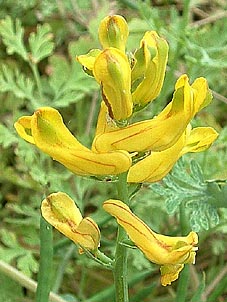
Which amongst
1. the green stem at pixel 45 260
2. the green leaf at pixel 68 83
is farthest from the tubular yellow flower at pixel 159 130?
the green leaf at pixel 68 83

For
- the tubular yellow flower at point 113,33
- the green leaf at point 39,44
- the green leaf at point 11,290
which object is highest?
the tubular yellow flower at point 113,33

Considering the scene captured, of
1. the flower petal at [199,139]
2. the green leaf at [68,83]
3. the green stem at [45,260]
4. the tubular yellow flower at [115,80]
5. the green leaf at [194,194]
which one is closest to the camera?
the tubular yellow flower at [115,80]

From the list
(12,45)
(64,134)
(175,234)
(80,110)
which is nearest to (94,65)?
(64,134)

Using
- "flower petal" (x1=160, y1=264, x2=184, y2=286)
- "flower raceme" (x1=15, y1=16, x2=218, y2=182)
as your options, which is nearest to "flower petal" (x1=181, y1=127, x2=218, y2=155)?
"flower raceme" (x1=15, y1=16, x2=218, y2=182)

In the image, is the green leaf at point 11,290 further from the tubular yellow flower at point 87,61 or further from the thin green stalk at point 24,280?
the tubular yellow flower at point 87,61

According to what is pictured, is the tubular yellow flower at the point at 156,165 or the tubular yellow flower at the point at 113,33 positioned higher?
the tubular yellow flower at the point at 113,33

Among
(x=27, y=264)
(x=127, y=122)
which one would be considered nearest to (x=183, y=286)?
(x=27, y=264)
